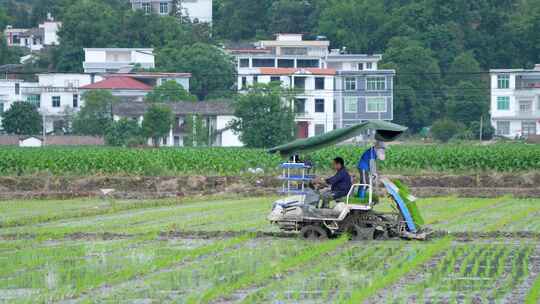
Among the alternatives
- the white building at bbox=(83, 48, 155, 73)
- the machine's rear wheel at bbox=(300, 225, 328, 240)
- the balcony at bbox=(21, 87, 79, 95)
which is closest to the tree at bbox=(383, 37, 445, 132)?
the white building at bbox=(83, 48, 155, 73)

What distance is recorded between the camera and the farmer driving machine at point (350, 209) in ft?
67.8

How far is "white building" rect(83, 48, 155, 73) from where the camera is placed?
95438 mm

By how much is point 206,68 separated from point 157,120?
1814cm

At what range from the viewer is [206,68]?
92125 mm

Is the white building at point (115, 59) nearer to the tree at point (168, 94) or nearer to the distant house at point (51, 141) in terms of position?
the tree at point (168, 94)

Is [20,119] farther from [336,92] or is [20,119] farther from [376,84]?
[376,84]

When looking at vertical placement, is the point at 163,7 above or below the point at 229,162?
above

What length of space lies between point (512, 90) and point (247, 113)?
60.1 ft

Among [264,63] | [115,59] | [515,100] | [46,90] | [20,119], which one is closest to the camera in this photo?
[20,119]

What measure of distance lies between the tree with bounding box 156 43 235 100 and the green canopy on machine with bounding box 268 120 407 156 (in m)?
70.0

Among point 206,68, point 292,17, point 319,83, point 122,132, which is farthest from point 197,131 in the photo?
point 292,17

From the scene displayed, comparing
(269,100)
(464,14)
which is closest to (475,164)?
(269,100)

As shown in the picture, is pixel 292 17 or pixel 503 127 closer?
pixel 503 127

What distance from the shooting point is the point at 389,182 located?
20.9 m
